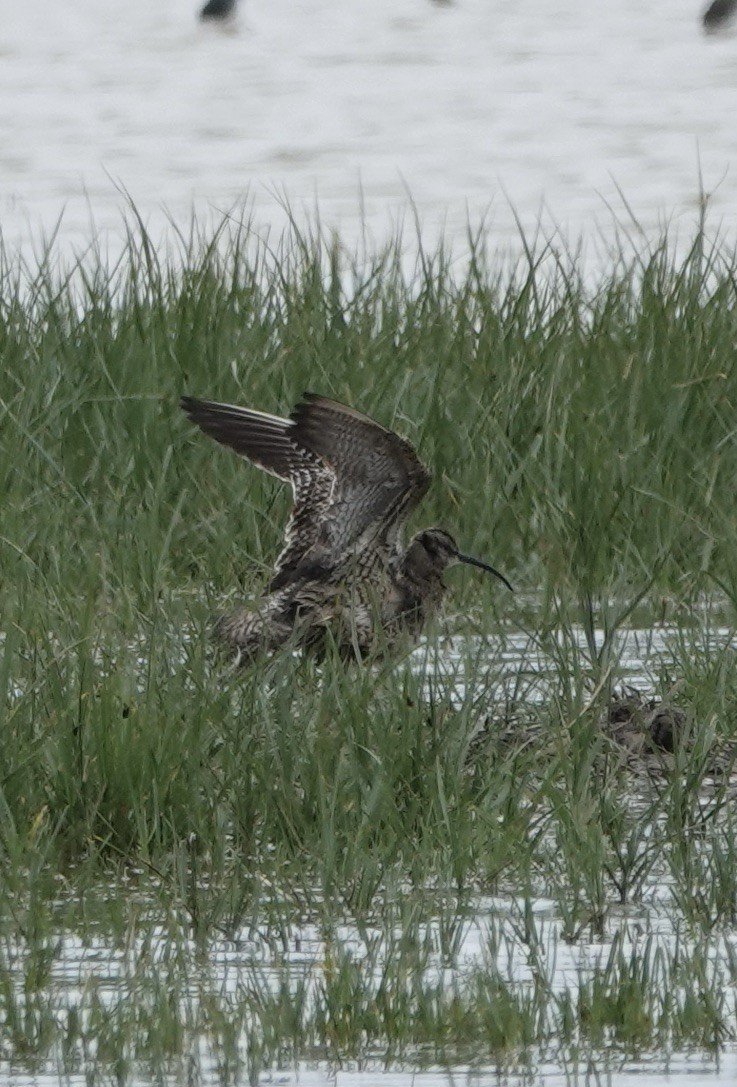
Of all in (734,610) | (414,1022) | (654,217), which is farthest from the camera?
(654,217)

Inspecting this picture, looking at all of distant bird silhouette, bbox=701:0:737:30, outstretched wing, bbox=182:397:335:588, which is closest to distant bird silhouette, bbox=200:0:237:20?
distant bird silhouette, bbox=701:0:737:30

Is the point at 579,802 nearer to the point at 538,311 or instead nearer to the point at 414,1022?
the point at 414,1022

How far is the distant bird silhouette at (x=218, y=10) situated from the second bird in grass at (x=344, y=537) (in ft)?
53.6

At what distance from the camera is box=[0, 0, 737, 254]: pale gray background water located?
14352mm

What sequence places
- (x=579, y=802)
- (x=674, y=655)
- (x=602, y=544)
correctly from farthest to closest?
(x=602, y=544) → (x=674, y=655) → (x=579, y=802)

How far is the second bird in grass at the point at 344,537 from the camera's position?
21.9ft

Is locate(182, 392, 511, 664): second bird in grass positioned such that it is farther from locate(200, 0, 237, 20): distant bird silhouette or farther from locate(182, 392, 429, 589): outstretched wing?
locate(200, 0, 237, 20): distant bird silhouette

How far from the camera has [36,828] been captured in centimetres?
500

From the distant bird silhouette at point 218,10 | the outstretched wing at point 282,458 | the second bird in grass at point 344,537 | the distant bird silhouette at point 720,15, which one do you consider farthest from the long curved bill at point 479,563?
the distant bird silhouette at point 218,10

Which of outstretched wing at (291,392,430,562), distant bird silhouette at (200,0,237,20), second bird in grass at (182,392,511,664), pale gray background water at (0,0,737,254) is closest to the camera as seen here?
second bird in grass at (182,392,511,664)

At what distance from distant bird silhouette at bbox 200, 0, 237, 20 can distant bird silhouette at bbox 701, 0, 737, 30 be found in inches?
168

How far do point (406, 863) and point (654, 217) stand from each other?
9365 mm

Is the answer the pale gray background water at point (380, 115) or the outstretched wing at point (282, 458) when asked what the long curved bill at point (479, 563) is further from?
the pale gray background water at point (380, 115)

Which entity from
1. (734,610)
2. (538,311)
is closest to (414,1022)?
(734,610)
